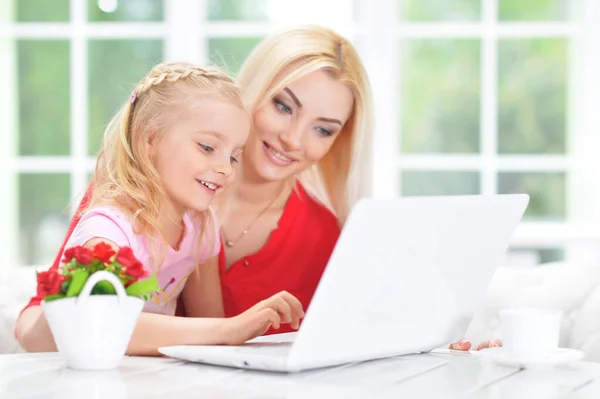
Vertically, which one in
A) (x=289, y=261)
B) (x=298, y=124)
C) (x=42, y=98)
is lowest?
(x=289, y=261)

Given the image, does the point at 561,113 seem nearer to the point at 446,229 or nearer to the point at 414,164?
the point at 414,164

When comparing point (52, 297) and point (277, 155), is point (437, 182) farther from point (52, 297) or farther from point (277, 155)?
point (52, 297)

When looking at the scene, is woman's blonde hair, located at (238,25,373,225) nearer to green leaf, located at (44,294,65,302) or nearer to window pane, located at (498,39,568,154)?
green leaf, located at (44,294,65,302)

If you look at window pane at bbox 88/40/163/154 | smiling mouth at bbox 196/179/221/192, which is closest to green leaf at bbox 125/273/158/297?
smiling mouth at bbox 196/179/221/192

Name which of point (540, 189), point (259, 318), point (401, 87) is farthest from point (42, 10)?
point (259, 318)

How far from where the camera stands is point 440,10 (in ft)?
12.8

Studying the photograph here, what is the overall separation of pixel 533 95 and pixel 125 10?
1.73 metres

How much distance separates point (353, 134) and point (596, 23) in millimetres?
1988

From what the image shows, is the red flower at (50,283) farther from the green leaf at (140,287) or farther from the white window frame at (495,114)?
the white window frame at (495,114)

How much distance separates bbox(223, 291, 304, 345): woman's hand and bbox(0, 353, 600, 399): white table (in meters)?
0.10

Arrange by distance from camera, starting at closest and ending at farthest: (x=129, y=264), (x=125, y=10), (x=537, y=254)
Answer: (x=129, y=264) < (x=537, y=254) < (x=125, y=10)

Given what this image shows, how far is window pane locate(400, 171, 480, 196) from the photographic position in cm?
390

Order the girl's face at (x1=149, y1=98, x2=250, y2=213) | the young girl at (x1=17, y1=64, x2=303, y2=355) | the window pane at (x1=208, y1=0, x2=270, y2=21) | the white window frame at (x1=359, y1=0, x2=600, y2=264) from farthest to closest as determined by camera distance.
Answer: the window pane at (x1=208, y1=0, x2=270, y2=21), the white window frame at (x1=359, y1=0, x2=600, y2=264), the girl's face at (x1=149, y1=98, x2=250, y2=213), the young girl at (x1=17, y1=64, x2=303, y2=355)

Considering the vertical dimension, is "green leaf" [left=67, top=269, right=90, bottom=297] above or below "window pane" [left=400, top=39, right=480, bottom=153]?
below
